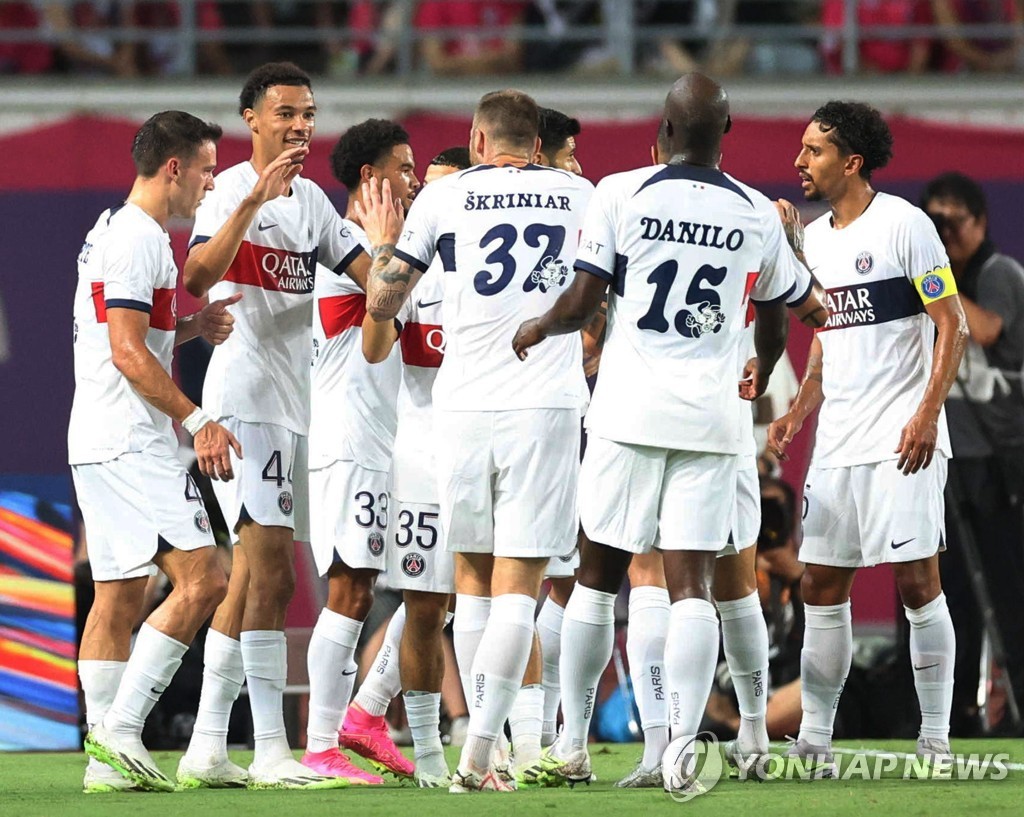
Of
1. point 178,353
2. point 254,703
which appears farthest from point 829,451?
point 178,353

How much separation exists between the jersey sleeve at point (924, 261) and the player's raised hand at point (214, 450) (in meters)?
2.72

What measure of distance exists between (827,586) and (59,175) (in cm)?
675

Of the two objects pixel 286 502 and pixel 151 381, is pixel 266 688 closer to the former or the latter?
pixel 286 502

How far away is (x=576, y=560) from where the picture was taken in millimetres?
7555

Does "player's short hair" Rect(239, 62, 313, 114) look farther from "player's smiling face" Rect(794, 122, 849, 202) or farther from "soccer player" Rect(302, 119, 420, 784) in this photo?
"player's smiling face" Rect(794, 122, 849, 202)

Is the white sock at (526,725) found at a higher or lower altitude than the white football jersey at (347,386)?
lower

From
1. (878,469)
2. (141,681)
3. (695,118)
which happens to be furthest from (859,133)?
(141,681)

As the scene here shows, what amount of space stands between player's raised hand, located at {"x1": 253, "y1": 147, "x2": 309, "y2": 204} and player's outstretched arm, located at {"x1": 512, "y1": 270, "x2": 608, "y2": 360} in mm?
1202

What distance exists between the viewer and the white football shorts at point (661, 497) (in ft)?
19.2

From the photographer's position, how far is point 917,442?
6.75 metres

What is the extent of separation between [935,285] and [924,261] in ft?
0.35

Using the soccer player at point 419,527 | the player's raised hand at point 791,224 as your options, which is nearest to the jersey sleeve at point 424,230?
the soccer player at point 419,527

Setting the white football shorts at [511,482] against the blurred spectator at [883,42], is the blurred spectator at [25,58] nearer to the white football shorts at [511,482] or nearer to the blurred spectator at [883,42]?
the blurred spectator at [883,42]

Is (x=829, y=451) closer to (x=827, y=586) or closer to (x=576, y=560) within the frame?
(x=827, y=586)
